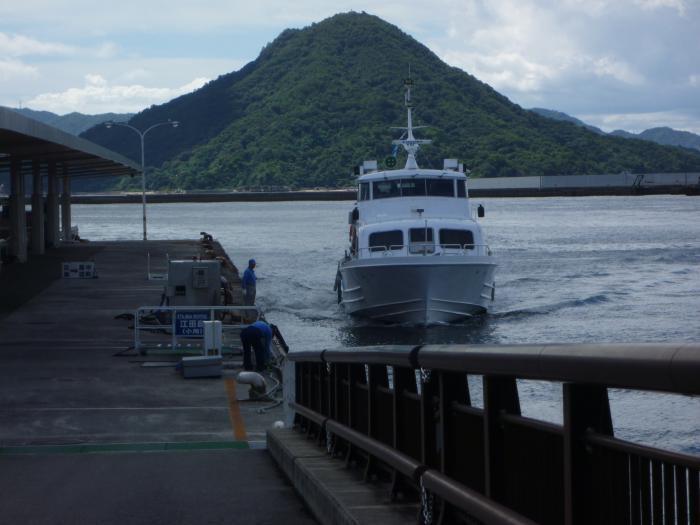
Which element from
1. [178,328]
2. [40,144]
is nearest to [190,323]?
[178,328]

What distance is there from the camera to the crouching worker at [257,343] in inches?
824

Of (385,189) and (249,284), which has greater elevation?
(385,189)

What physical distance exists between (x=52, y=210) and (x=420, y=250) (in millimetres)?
33544

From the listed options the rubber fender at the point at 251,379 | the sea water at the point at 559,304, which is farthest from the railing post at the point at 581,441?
the rubber fender at the point at 251,379

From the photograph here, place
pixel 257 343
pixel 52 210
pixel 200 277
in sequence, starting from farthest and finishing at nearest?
pixel 52 210
pixel 200 277
pixel 257 343

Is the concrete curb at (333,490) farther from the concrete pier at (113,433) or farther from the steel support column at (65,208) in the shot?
the steel support column at (65,208)

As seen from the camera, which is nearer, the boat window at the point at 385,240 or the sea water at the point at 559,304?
the sea water at the point at 559,304

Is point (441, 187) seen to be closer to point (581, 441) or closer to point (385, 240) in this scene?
point (385, 240)

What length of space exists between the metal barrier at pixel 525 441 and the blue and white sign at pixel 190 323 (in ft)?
56.4

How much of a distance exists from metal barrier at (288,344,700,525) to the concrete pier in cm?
179

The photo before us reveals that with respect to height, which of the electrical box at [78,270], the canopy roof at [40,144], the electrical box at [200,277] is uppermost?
the canopy roof at [40,144]

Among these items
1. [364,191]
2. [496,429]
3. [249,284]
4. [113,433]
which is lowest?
[113,433]

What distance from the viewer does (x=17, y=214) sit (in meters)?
47.2

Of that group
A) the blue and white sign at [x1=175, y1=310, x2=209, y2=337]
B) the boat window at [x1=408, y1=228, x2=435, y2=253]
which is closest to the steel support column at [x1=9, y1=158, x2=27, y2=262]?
the boat window at [x1=408, y1=228, x2=435, y2=253]
